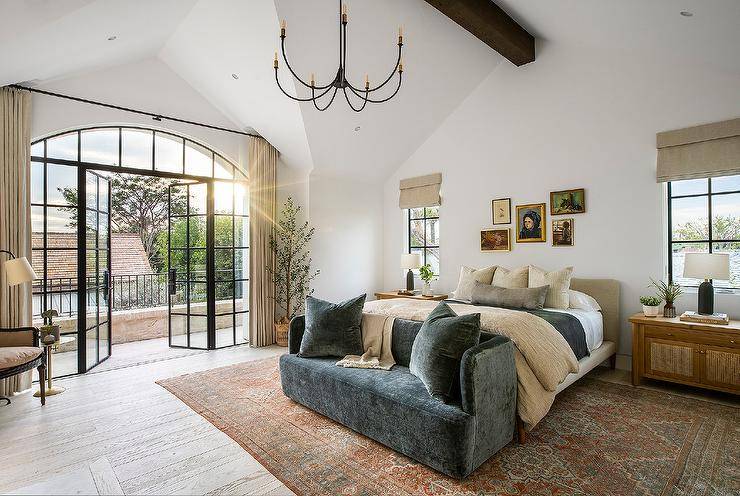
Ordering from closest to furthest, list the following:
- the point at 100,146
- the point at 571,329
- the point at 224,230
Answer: the point at 571,329 → the point at 100,146 → the point at 224,230

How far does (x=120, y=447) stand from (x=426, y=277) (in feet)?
13.1

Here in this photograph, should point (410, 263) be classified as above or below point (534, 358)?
above

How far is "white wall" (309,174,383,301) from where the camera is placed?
5.79m

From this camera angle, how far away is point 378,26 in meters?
4.06

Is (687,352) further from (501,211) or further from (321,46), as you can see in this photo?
(321,46)

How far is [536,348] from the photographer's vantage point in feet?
9.09

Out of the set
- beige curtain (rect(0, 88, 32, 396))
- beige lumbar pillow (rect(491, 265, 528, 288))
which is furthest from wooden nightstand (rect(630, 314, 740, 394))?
beige curtain (rect(0, 88, 32, 396))

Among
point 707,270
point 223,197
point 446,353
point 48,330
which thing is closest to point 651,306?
point 707,270

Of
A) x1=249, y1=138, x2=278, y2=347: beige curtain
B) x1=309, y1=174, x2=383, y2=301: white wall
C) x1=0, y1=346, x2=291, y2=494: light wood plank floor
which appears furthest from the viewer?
x1=309, y1=174, x2=383, y2=301: white wall

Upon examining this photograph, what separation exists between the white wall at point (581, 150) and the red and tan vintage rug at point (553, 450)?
4.44ft

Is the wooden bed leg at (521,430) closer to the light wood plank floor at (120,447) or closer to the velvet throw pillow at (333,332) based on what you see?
the velvet throw pillow at (333,332)

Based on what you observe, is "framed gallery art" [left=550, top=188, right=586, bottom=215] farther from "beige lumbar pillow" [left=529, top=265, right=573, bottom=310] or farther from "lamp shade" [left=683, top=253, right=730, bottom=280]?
"lamp shade" [left=683, top=253, right=730, bottom=280]

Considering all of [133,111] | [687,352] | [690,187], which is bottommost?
[687,352]

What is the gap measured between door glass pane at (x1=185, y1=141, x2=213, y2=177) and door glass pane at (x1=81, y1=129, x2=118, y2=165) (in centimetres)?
81
